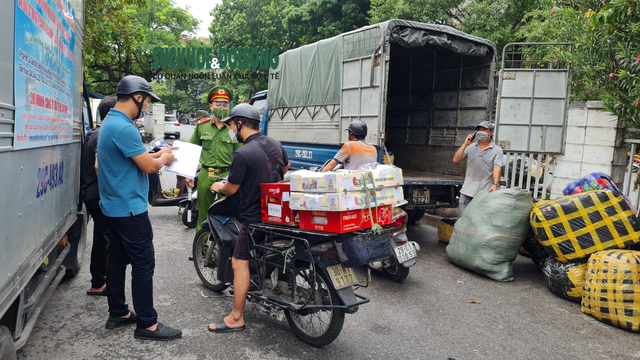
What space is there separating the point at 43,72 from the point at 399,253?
3395 millimetres

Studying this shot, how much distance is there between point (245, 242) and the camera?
3352 mm

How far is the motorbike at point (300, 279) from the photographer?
3033 millimetres

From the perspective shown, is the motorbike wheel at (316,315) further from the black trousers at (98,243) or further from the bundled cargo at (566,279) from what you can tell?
the bundled cargo at (566,279)

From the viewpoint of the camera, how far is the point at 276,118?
924 centimetres

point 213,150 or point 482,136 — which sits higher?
point 482,136

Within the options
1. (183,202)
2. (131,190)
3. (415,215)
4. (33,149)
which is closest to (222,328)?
(131,190)

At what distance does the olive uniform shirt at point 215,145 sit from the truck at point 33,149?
143 centimetres

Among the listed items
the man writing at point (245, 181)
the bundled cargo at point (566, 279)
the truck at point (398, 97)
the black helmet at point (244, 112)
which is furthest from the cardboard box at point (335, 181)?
the truck at point (398, 97)

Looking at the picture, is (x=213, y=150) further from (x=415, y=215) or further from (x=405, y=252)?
(x=415, y=215)

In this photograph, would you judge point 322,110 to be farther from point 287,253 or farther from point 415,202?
point 287,253

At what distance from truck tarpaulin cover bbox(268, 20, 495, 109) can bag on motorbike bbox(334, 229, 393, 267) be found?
143 inches

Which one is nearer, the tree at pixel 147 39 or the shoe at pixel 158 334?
the shoe at pixel 158 334

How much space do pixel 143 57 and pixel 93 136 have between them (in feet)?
63.7

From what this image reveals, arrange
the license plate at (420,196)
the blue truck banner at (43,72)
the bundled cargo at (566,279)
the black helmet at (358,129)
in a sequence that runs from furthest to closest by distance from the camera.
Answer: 1. the license plate at (420,196)
2. the black helmet at (358,129)
3. the bundled cargo at (566,279)
4. the blue truck banner at (43,72)
